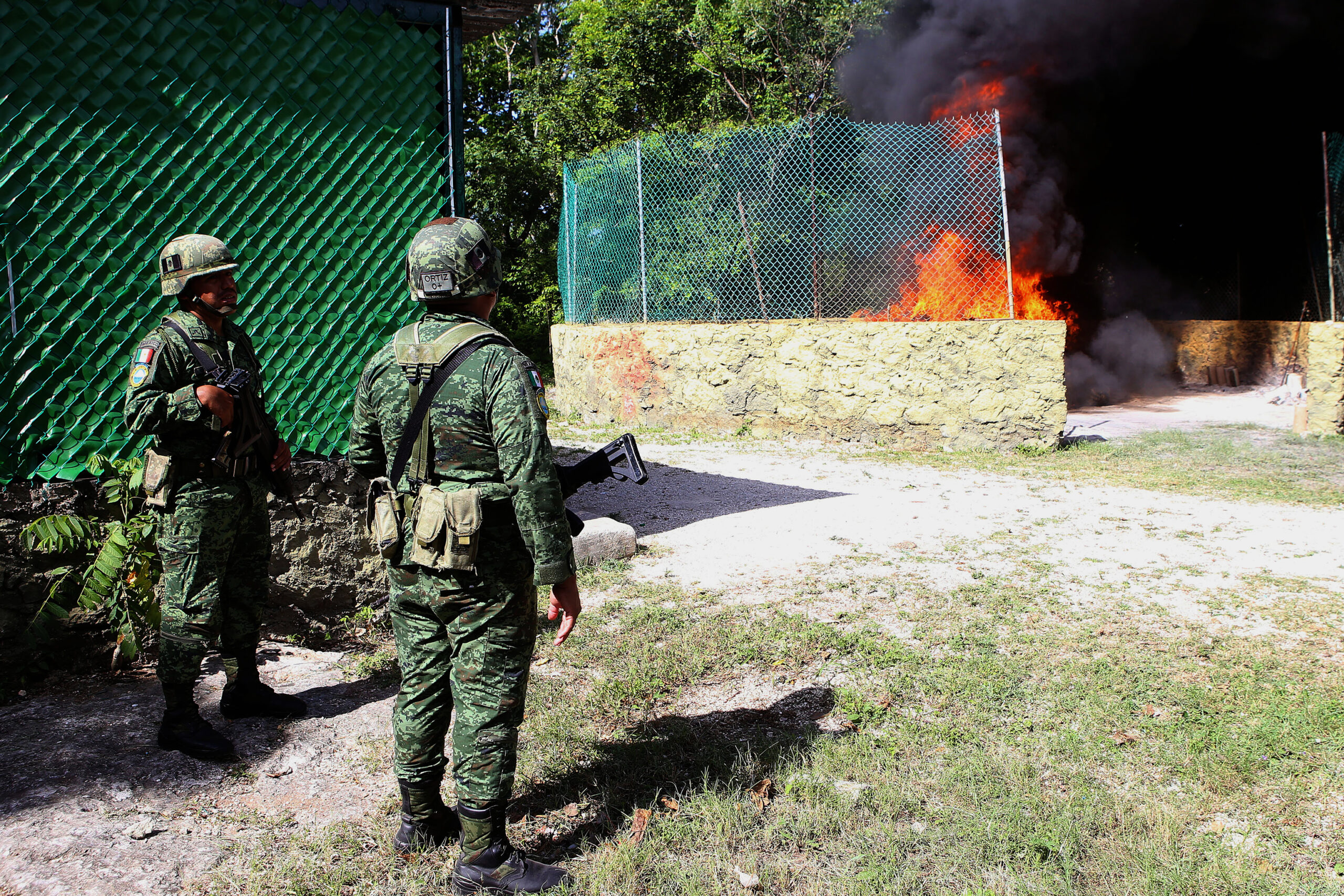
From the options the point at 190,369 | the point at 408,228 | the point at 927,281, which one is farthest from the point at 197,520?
the point at 927,281

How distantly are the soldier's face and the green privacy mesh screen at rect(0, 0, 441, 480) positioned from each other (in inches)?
33.4

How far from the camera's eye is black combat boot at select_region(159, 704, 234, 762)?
337 centimetres

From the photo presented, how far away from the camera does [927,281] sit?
1019cm

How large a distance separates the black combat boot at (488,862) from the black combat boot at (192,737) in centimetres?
131

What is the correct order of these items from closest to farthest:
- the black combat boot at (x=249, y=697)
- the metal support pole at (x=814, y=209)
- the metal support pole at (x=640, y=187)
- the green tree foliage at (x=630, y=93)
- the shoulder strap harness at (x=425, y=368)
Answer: the shoulder strap harness at (x=425, y=368) → the black combat boot at (x=249, y=697) → the metal support pole at (x=814, y=209) → the metal support pole at (x=640, y=187) → the green tree foliage at (x=630, y=93)

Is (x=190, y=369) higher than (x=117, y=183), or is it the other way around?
(x=117, y=183)

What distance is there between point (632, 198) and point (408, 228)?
22.3 feet

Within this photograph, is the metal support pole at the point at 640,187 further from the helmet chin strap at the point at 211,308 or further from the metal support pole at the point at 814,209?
the helmet chin strap at the point at 211,308

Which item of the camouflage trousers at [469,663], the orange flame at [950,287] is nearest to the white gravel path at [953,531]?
the orange flame at [950,287]

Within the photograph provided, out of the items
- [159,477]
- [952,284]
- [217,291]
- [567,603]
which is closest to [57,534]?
[159,477]

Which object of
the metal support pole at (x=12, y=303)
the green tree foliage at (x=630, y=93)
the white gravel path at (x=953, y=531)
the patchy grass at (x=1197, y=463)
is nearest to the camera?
the metal support pole at (x=12, y=303)

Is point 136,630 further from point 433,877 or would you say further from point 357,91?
point 357,91

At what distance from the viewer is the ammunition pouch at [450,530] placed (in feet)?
8.25

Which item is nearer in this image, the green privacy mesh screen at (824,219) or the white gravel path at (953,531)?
the white gravel path at (953,531)
